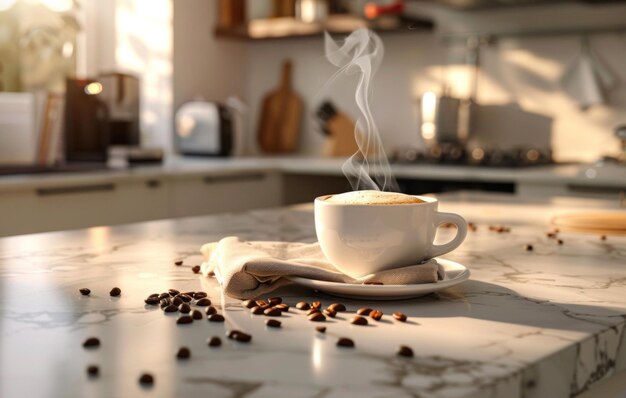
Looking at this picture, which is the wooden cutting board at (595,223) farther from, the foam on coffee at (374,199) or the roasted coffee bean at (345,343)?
the roasted coffee bean at (345,343)

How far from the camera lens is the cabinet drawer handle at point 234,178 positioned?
3139 millimetres

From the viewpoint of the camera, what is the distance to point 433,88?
12.4 ft

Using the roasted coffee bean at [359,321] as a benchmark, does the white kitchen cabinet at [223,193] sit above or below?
below

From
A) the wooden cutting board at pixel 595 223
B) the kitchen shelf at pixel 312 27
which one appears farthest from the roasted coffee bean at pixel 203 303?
the kitchen shelf at pixel 312 27

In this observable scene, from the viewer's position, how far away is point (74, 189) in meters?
2.65

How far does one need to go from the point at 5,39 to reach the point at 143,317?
3281 mm

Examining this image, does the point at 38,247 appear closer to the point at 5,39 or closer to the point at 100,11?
the point at 5,39

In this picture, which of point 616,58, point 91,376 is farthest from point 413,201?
point 616,58

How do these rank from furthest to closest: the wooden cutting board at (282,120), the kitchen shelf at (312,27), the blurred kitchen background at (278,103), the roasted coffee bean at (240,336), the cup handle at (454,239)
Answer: the wooden cutting board at (282,120), the kitchen shelf at (312,27), the blurred kitchen background at (278,103), the cup handle at (454,239), the roasted coffee bean at (240,336)

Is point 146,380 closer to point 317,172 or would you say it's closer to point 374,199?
point 374,199

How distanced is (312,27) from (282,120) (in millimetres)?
640

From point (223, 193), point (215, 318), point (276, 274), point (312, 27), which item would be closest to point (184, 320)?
point (215, 318)

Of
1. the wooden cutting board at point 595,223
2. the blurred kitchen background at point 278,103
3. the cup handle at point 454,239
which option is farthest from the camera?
the blurred kitchen background at point 278,103

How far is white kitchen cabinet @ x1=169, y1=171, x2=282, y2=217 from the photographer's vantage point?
303cm
